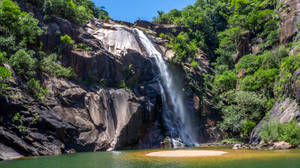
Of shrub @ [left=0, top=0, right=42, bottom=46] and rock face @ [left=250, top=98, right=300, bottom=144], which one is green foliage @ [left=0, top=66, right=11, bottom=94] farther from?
rock face @ [left=250, top=98, right=300, bottom=144]

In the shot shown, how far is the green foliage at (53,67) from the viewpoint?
82.6 feet

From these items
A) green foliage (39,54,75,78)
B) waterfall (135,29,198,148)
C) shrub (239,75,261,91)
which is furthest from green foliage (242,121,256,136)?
green foliage (39,54,75,78)

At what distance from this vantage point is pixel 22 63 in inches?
883

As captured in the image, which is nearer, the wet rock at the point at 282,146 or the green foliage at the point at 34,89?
the wet rock at the point at 282,146

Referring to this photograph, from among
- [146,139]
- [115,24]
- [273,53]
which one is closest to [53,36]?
[115,24]

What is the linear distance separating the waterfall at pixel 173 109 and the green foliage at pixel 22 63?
53.1 feet

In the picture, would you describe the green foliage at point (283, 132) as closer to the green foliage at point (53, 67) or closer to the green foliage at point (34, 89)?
the green foliage at point (34, 89)

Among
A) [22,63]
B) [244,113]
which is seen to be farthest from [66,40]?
[244,113]

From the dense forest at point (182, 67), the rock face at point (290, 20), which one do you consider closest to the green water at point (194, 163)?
the dense forest at point (182, 67)

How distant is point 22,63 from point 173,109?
62.5ft

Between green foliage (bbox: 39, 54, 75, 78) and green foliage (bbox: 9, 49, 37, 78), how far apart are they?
2048 mm

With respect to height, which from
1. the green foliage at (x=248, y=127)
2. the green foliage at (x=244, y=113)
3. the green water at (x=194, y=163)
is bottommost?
the green water at (x=194, y=163)

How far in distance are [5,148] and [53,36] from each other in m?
15.5

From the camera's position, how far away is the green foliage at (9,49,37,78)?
21906mm
